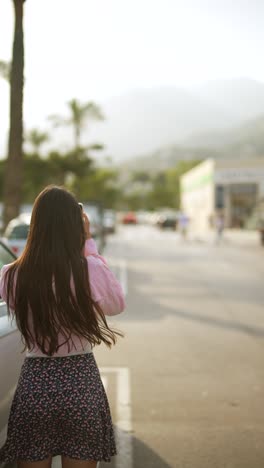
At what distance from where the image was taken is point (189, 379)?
611 centimetres

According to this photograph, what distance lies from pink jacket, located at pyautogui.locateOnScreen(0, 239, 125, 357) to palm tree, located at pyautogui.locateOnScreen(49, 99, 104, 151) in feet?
166

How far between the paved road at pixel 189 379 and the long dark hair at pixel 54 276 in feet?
5.84

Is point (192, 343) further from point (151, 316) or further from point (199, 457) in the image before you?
point (199, 457)

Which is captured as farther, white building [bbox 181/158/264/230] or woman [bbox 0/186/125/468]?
white building [bbox 181/158/264/230]

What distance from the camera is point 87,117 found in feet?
175

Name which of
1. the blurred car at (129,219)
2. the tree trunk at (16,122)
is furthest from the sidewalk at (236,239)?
the blurred car at (129,219)

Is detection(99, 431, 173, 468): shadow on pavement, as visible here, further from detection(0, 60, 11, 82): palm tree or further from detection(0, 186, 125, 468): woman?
detection(0, 60, 11, 82): palm tree

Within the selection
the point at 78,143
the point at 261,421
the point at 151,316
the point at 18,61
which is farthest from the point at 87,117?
the point at 261,421

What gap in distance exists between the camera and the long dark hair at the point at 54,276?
8.37 feet

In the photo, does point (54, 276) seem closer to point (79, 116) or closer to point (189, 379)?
point (189, 379)

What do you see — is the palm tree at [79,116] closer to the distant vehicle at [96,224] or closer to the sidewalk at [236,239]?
the sidewalk at [236,239]

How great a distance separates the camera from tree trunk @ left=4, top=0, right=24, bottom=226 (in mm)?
15047

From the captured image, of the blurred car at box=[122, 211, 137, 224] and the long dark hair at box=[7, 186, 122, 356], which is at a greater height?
the long dark hair at box=[7, 186, 122, 356]

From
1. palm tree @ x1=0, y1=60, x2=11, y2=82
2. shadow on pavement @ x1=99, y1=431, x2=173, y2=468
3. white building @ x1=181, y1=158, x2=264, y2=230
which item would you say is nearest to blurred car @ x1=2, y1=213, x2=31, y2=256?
palm tree @ x1=0, y1=60, x2=11, y2=82
